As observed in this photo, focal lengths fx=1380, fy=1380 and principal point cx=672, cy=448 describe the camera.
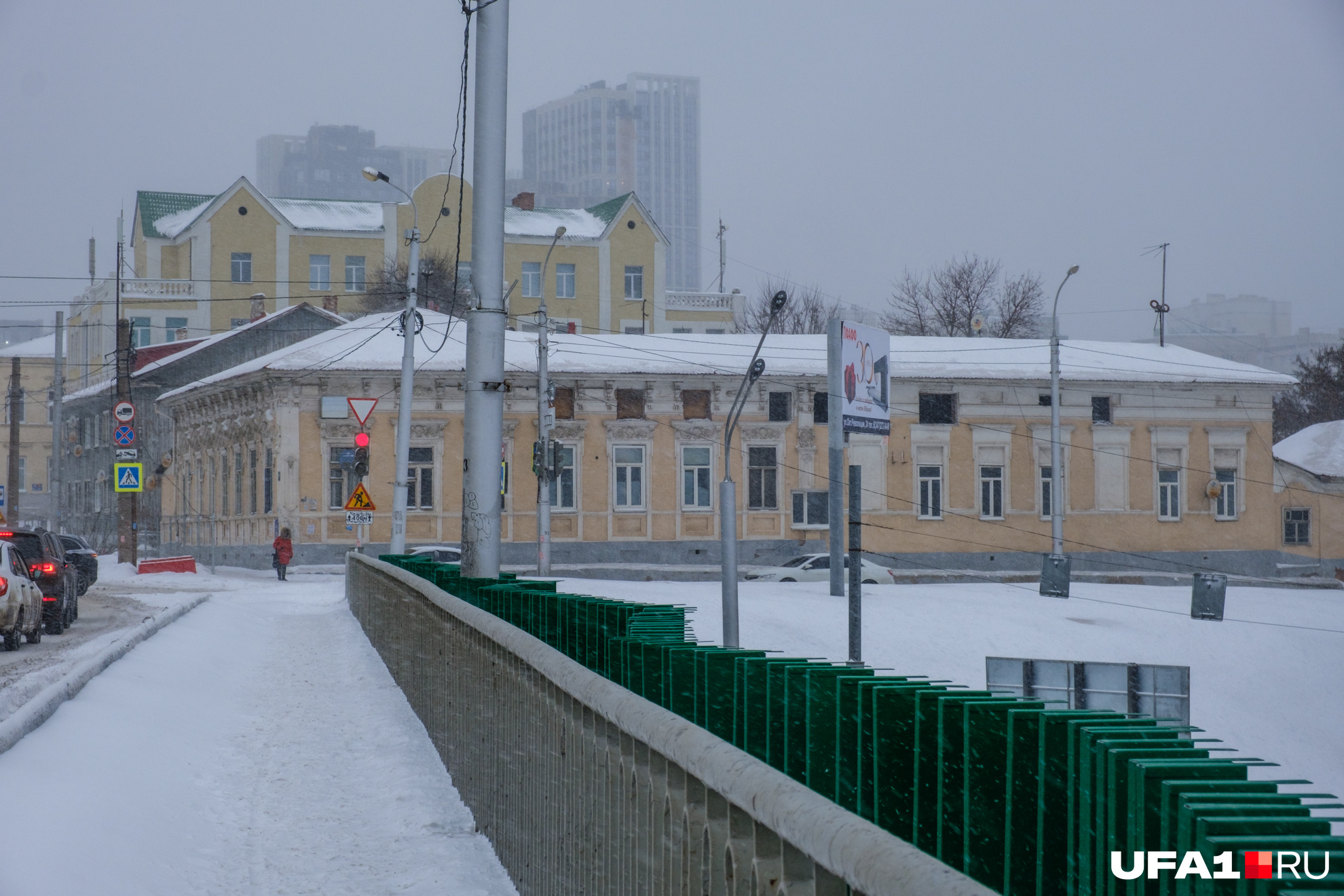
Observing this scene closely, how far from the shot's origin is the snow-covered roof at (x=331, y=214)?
73.6 m

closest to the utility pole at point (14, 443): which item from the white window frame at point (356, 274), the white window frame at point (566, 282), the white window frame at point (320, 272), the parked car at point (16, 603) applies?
the white window frame at point (320, 272)

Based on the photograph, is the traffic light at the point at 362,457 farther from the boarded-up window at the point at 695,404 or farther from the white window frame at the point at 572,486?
the boarded-up window at the point at 695,404

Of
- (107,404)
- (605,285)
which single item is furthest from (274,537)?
(605,285)

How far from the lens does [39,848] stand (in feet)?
20.3

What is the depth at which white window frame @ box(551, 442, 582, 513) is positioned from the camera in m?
45.2

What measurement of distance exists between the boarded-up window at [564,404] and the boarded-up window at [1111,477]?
1811 cm

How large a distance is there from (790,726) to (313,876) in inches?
145

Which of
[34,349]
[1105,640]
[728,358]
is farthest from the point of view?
[34,349]

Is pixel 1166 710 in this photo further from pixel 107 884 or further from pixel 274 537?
pixel 274 537

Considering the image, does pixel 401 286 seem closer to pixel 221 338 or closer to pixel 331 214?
pixel 331 214

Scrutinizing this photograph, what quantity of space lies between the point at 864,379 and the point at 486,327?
1864cm

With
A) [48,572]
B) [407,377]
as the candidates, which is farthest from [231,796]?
[407,377]

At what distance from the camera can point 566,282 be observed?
7381 cm

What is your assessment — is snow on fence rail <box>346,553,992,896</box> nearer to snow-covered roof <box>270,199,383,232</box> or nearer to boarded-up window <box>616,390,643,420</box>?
boarded-up window <box>616,390,643,420</box>
